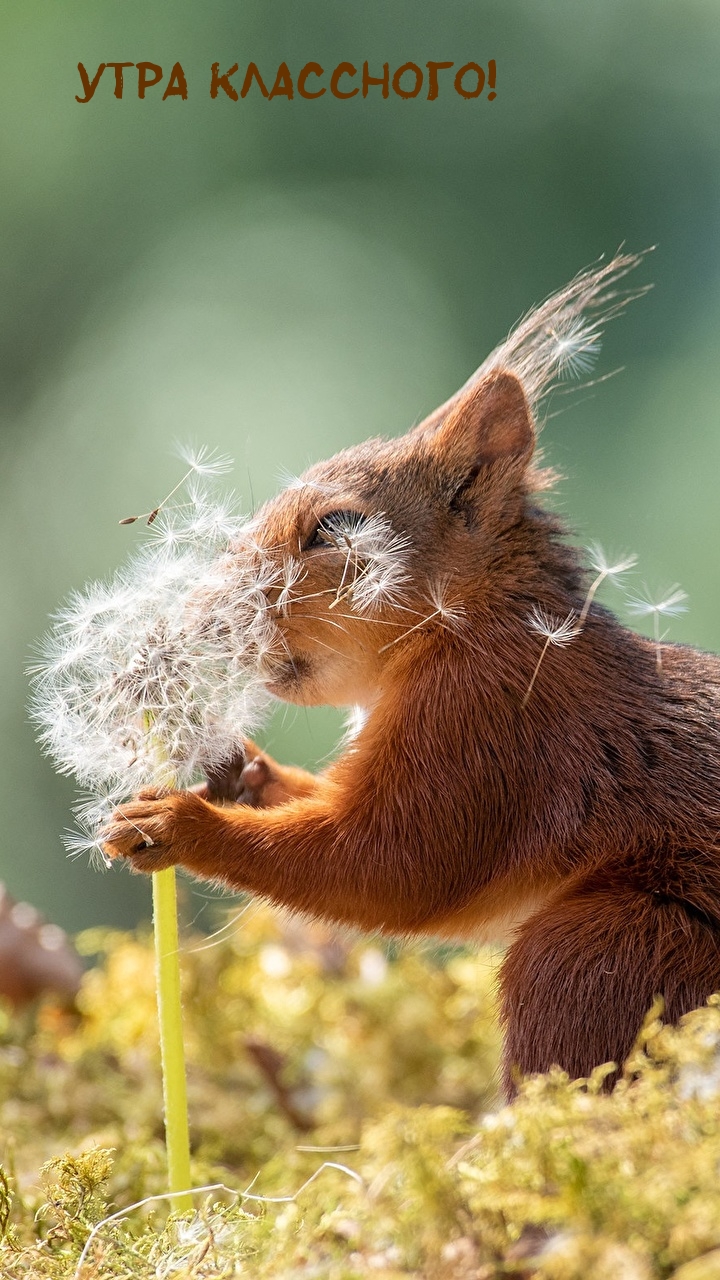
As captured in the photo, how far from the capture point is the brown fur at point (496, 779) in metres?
1.10

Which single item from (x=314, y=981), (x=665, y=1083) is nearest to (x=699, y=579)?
(x=314, y=981)

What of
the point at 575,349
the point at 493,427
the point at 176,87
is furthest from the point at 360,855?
the point at 176,87

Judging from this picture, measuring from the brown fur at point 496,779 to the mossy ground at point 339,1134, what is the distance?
114mm

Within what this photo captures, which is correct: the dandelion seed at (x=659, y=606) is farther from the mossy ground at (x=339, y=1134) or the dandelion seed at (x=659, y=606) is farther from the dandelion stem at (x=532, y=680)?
the mossy ground at (x=339, y=1134)

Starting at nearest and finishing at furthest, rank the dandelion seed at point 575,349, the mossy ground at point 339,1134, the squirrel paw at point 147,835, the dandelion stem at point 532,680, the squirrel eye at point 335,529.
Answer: the mossy ground at point 339,1134 → the squirrel paw at point 147,835 → the dandelion stem at point 532,680 → the squirrel eye at point 335,529 → the dandelion seed at point 575,349

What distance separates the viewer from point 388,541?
1399 mm

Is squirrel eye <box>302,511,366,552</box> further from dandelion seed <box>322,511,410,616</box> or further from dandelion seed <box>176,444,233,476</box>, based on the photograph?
dandelion seed <box>176,444,233,476</box>

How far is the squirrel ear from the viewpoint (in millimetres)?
1459

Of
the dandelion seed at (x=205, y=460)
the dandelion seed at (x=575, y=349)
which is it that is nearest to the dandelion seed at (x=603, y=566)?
the dandelion seed at (x=575, y=349)

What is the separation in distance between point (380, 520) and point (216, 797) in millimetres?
404

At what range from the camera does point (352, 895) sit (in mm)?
1275

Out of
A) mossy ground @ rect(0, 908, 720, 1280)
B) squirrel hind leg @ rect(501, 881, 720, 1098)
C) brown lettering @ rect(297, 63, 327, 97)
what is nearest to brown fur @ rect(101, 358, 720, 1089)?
squirrel hind leg @ rect(501, 881, 720, 1098)

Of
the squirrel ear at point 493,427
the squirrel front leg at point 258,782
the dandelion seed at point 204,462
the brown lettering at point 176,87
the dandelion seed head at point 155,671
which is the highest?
the brown lettering at point 176,87

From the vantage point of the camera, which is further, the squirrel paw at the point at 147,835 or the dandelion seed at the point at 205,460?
the dandelion seed at the point at 205,460
